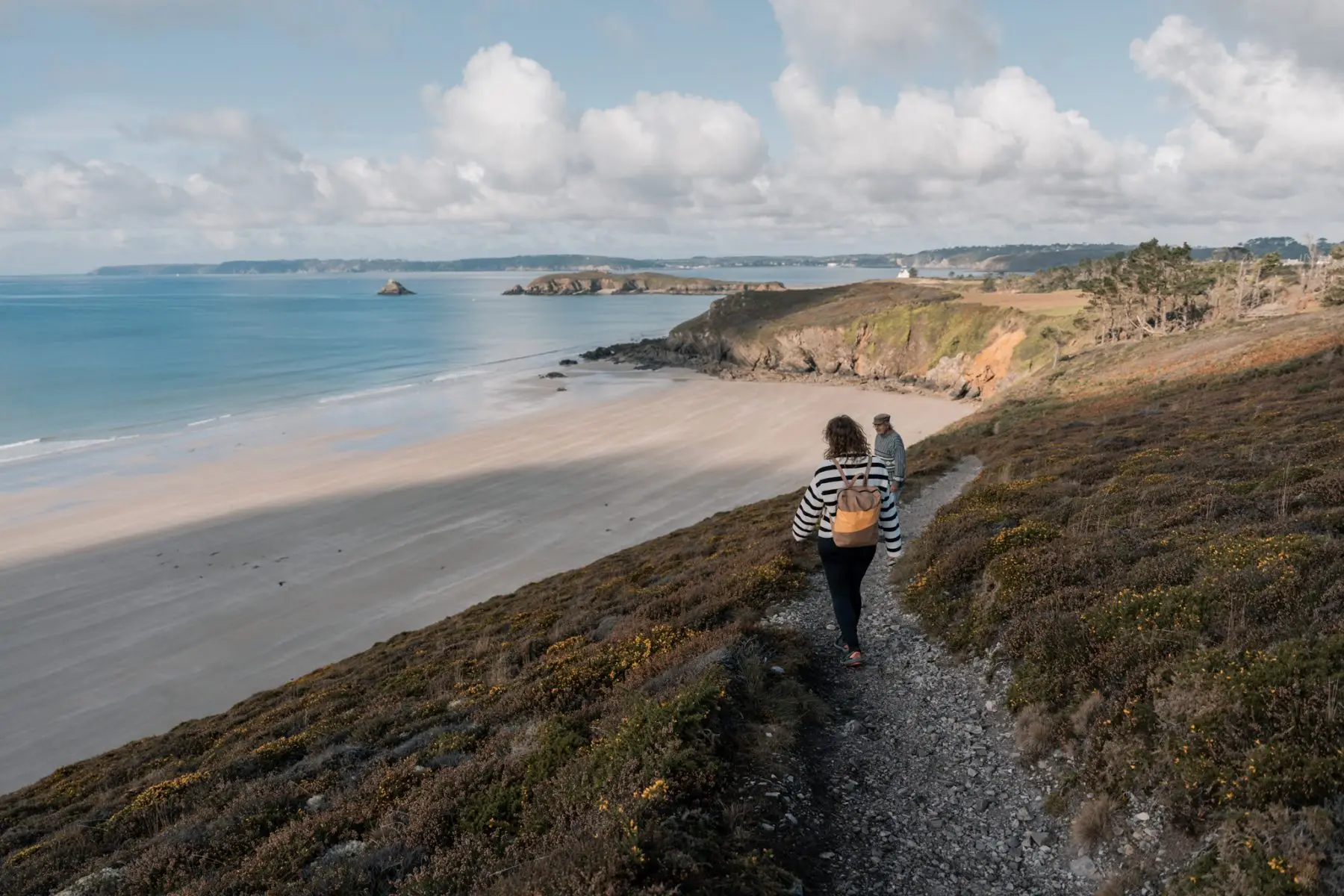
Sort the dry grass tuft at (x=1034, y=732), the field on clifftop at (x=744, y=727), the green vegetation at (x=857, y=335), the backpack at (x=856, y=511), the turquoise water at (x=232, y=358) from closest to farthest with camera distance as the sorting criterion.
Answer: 1. the field on clifftop at (x=744, y=727)
2. the dry grass tuft at (x=1034, y=732)
3. the backpack at (x=856, y=511)
4. the turquoise water at (x=232, y=358)
5. the green vegetation at (x=857, y=335)

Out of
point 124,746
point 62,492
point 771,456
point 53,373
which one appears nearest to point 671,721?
point 124,746

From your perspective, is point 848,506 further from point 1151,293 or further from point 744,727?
point 1151,293

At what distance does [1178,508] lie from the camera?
35.7 feet

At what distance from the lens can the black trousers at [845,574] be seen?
7.96 metres

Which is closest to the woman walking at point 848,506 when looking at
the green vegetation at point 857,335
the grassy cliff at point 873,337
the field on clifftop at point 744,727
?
the field on clifftop at point 744,727

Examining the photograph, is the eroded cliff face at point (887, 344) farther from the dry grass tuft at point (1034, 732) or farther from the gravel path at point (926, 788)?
the dry grass tuft at point (1034, 732)

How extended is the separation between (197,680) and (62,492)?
2769cm

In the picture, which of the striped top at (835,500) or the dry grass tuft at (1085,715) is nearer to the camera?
the dry grass tuft at (1085,715)

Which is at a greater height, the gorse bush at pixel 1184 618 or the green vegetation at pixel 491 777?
the gorse bush at pixel 1184 618

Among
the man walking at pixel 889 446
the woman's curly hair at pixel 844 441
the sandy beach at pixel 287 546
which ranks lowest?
the sandy beach at pixel 287 546

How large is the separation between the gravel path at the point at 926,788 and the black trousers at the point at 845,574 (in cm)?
74

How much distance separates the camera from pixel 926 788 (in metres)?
6.51

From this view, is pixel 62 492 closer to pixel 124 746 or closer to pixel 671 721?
pixel 124 746

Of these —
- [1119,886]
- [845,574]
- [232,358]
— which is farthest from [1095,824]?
[232,358]
